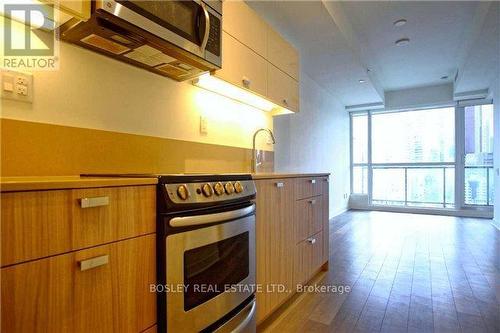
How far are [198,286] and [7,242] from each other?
2.33 feet

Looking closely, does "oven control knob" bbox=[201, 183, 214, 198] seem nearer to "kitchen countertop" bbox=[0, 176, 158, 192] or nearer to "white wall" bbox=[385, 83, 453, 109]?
"kitchen countertop" bbox=[0, 176, 158, 192]

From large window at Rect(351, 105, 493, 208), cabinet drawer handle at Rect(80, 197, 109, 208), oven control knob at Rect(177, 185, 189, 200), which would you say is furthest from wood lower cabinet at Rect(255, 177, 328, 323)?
large window at Rect(351, 105, 493, 208)

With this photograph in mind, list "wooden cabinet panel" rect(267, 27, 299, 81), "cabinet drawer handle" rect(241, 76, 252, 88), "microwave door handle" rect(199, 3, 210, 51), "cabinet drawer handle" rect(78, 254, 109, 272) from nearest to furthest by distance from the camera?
"cabinet drawer handle" rect(78, 254, 109, 272), "microwave door handle" rect(199, 3, 210, 51), "cabinet drawer handle" rect(241, 76, 252, 88), "wooden cabinet panel" rect(267, 27, 299, 81)

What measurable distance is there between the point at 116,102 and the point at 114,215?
798 millimetres

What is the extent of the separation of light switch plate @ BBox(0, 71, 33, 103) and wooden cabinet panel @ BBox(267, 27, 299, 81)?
63.6 inches

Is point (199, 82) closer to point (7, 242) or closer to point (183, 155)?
point (183, 155)

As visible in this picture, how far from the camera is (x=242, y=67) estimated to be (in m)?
1.89

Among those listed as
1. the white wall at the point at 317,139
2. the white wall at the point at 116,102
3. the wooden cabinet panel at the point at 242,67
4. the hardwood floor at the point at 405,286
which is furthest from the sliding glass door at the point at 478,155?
the white wall at the point at 116,102

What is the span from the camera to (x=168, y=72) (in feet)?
5.37

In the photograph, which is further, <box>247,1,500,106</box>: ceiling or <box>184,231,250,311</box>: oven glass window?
<box>247,1,500,106</box>: ceiling

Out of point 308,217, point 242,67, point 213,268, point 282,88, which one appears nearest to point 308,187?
point 308,217

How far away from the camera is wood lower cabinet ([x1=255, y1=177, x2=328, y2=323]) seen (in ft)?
5.29

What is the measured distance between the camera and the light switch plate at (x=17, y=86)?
3.43 ft

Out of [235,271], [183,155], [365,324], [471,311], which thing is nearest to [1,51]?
[183,155]
